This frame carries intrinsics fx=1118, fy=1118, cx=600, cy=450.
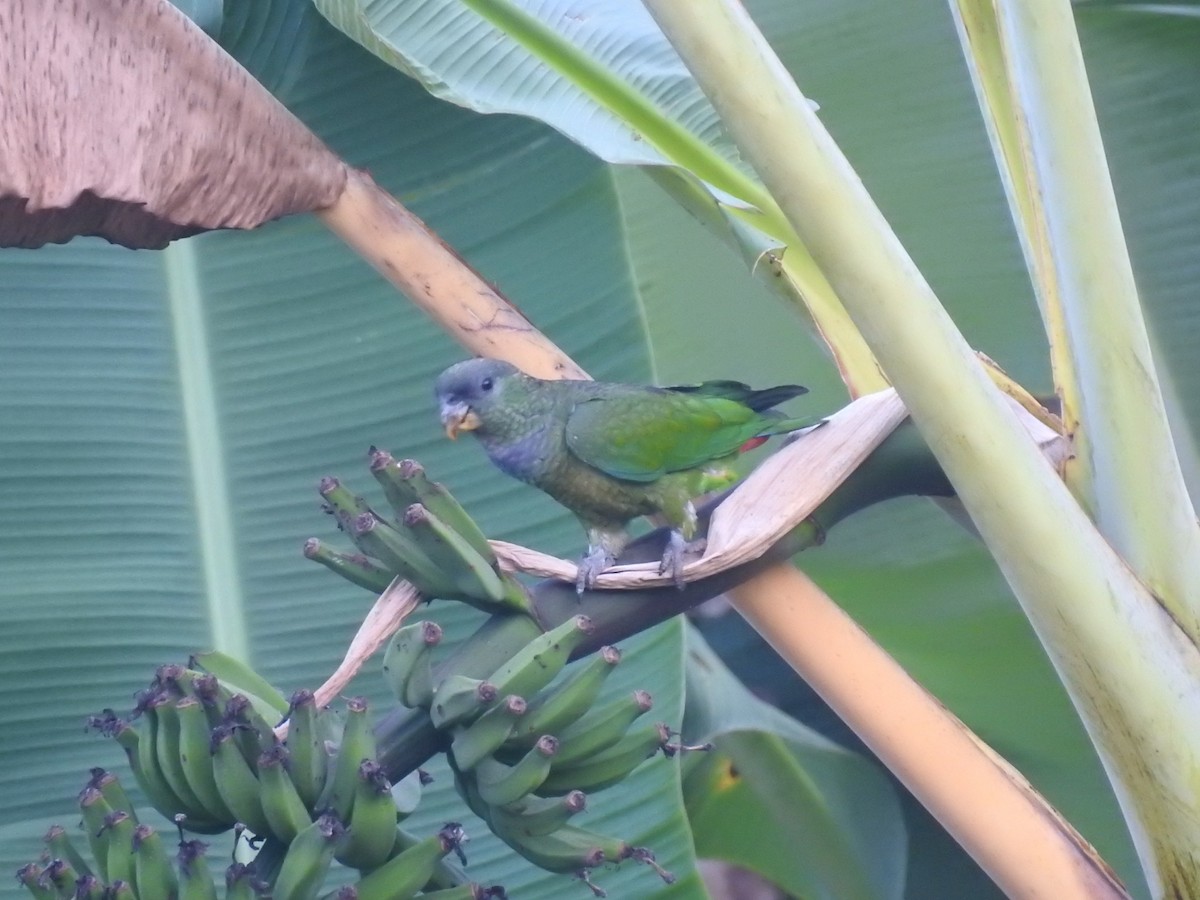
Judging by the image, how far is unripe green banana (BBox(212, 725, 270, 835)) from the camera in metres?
0.66

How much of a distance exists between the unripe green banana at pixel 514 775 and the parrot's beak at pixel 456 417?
1.43 feet

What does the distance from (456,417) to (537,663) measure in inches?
17.6

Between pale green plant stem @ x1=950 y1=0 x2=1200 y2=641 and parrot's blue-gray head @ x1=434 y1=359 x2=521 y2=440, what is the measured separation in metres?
0.50

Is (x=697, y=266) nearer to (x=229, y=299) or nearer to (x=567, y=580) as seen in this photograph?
(x=229, y=299)

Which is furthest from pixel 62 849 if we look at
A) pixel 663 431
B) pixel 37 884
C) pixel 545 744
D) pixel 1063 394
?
pixel 1063 394

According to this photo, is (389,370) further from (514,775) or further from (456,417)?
(514,775)

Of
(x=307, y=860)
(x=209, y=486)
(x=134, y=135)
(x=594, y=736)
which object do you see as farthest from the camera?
(x=209, y=486)

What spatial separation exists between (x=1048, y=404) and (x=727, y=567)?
16.8 inches

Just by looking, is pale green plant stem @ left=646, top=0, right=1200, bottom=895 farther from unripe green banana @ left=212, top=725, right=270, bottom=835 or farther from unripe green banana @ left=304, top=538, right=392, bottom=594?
unripe green banana @ left=212, top=725, right=270, bottom=835

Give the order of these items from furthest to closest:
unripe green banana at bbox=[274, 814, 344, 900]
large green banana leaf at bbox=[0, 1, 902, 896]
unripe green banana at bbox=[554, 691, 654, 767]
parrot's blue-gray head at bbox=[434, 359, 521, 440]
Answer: large green banana leaf at bbox=[0, 1, 902, 896] → parrot's blue-gray head at bbox=[434, 359, 521, 440] → unripe green banana at bbox=[554, 691, 654, 767] → unripe green banana at bbox=[274, 814, 344, 900]

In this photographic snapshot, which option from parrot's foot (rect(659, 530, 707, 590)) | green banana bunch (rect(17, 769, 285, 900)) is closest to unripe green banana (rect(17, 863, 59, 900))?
green banana bunch (rect(17, 769, 285, 900))

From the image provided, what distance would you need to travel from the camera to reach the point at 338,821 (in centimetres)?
65

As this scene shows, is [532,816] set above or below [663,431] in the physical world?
below

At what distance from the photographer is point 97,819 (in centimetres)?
71
